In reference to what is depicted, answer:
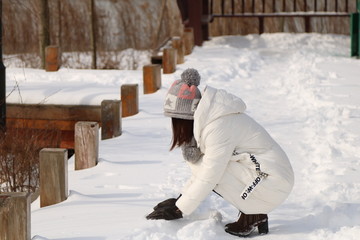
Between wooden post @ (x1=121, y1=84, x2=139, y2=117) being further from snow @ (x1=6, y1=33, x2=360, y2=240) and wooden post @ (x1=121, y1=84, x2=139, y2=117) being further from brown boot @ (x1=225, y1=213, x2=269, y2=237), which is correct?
brown boot @ (x1=225, y1=213, x2=269, y2=237)

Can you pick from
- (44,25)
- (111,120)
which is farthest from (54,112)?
(44,25)

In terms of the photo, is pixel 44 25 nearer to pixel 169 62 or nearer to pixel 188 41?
pixel 188 41

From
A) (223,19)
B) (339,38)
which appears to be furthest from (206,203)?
(223,19)

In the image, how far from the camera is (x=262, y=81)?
12.4 meters

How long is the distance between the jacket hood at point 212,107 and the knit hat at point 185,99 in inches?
2.7

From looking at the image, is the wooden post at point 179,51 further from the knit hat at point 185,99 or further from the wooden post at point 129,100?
the knit hat at point 185,99

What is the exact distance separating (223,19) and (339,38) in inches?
154

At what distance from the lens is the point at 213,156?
4.81 metres

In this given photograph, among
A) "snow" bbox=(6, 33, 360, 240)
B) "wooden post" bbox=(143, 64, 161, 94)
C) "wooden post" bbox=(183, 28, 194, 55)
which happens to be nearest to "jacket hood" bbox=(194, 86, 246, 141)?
"snow" bbox=(6, 33, 360, 240)

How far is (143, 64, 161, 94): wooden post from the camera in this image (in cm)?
1123

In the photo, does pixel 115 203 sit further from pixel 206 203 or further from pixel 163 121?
pixel 163 121

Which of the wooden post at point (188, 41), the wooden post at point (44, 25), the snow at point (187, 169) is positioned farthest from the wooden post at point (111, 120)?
the wooden post at point (44, 25)

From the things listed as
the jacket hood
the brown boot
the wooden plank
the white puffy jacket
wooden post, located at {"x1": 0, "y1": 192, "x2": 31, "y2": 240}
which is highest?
the jacket hood

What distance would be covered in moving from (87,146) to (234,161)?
103 inches
